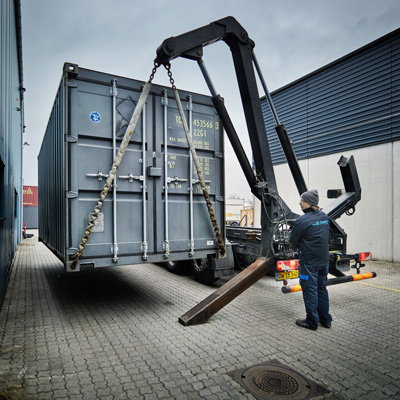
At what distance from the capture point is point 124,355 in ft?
11.6

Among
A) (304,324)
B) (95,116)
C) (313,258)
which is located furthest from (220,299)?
(95,116)

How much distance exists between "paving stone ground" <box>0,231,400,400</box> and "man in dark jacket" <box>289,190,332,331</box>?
24 cm

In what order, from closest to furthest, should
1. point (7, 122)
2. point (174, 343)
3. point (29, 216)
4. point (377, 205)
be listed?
point (174, 343) → point (7, 122) → point (377, 205) → point (29, 216)

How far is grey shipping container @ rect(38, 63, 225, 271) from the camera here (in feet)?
14.5

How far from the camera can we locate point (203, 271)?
276 inches

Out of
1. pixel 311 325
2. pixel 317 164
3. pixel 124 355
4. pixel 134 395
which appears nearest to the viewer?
pixel 134 395

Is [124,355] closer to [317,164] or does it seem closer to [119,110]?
[119,110]

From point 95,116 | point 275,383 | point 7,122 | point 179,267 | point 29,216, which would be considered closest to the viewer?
point 275,383

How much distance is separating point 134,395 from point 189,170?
3365 mm

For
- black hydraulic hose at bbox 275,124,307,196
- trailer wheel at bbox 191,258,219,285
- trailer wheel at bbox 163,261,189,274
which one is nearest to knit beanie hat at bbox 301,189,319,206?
black hydraulic hose at bbox 275,124,307,196

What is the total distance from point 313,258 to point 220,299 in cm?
148

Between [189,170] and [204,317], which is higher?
[189,170]

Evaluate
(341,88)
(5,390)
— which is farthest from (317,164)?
(5,390)

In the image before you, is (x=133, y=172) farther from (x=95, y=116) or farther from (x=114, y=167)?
(x=95, y=116)
